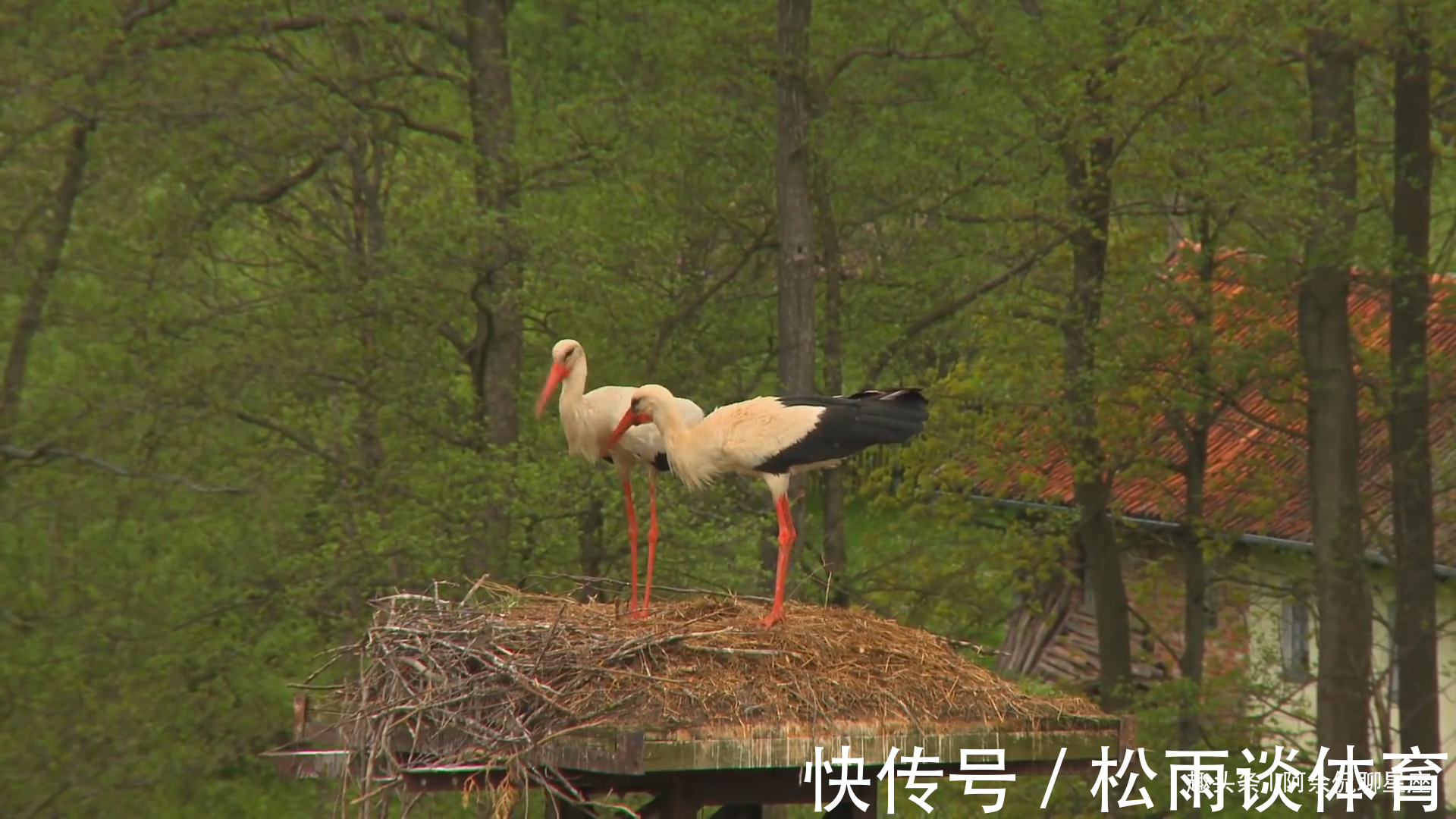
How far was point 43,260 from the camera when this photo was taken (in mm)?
13945

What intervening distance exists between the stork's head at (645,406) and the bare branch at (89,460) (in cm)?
606

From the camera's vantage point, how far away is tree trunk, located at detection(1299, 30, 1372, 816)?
13461 mm

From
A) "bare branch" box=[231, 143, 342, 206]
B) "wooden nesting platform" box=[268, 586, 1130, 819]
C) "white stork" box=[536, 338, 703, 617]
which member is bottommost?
"wooden nesting platform" box=[268, 586, 1130, 819]

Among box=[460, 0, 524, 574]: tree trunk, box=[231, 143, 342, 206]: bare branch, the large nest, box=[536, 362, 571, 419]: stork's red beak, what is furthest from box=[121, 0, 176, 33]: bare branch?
the large nest

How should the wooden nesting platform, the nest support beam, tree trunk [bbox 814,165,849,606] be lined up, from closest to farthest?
the wooden nesting platform, the nest support beam, tree trunk [bbox 814,165,849,606]

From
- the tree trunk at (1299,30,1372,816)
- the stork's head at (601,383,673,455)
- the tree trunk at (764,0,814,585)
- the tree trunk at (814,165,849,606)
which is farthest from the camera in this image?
the tree trunk at (814,165,849,606)

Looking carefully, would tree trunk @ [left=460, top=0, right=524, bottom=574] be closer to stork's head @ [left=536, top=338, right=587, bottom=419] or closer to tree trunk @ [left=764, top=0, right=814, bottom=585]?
tree trunk @ [left=764, top=0, right=814, bottom=585]

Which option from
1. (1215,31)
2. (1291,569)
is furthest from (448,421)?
(1291,569)

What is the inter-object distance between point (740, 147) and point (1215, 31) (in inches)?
142

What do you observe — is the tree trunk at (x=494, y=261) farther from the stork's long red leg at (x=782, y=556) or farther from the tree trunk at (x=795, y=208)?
the stork's long red leg at (x=782, y=556)

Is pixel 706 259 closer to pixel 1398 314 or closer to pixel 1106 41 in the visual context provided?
pixel 1106 41

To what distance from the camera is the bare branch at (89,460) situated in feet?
44.9

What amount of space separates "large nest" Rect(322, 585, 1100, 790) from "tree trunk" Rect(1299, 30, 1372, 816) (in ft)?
23.0

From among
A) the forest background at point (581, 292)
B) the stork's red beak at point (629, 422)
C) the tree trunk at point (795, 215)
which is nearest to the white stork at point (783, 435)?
the stork's red beak at point (629, 422)
